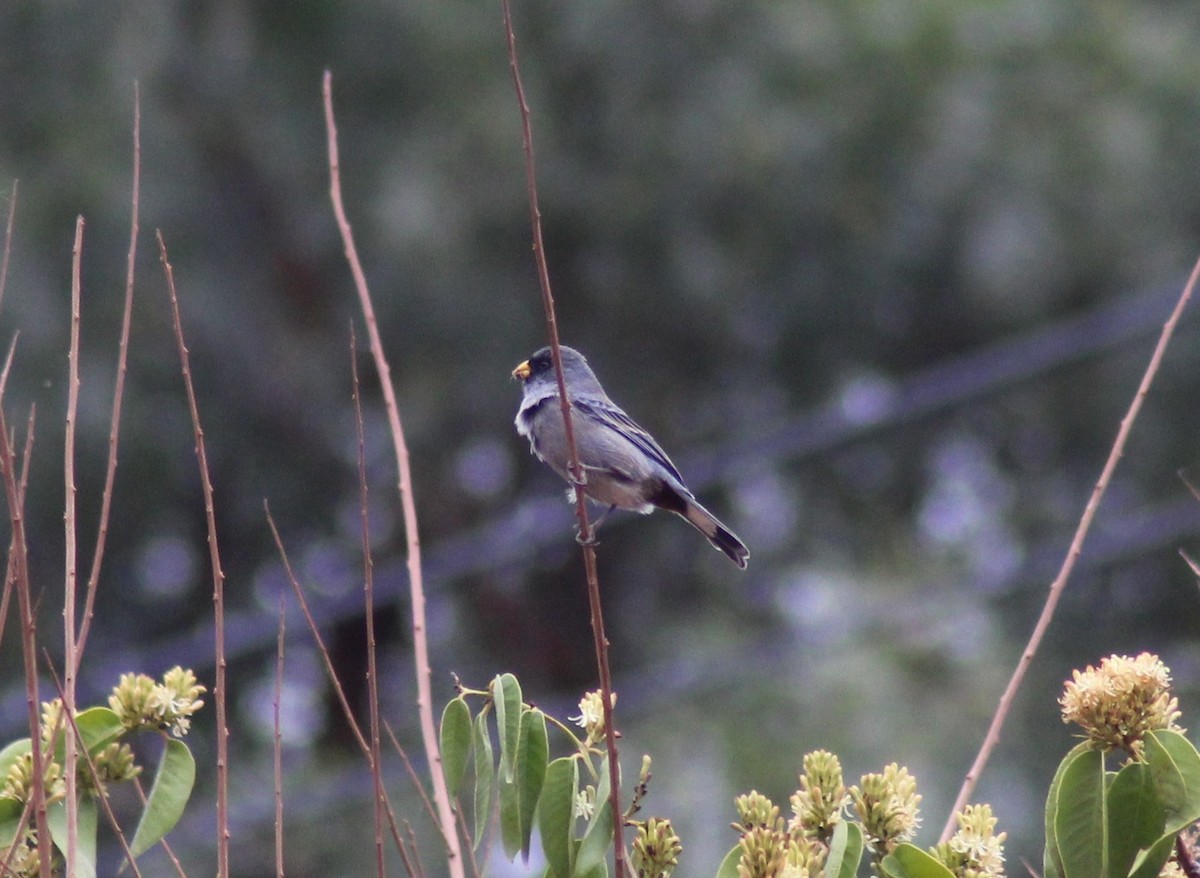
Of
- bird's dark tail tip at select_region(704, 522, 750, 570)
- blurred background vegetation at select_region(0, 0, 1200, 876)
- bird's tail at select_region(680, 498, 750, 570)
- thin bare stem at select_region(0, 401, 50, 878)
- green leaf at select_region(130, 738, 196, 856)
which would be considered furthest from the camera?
blurred background vegetation at select_region(0, 0, 1200, 876)

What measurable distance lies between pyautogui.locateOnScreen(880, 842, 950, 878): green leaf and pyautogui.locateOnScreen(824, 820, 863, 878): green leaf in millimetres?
52

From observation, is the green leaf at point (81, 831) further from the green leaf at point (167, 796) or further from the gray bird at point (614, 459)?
the gray bird at point (614, 459)

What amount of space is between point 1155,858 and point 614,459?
3.68 metres

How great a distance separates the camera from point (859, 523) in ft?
48.9

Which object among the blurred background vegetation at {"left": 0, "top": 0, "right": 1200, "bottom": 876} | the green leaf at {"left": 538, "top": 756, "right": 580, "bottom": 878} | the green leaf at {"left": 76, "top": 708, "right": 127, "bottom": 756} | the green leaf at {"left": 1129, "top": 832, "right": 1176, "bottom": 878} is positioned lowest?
the green leaf at {"left": 1129, "top": 832, "right": 1176, "bottom": 878}

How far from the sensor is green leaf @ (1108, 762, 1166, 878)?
2814 millimetres

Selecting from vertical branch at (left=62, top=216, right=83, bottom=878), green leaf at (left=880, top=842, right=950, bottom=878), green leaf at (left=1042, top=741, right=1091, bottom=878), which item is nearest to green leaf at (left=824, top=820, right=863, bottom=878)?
green leaf at (left=880, top=842, right=950, bottom=878)

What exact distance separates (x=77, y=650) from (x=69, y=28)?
11.8 m

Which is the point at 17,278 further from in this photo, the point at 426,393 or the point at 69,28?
the point at 426,393

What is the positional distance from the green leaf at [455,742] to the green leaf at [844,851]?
25.4 inches

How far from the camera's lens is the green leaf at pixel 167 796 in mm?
3031

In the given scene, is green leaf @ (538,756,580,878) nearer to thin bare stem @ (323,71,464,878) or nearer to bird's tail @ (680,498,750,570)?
thin bare stem @ (323,71,464,878)

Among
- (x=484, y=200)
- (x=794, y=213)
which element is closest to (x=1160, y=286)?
(x=794, y=213)

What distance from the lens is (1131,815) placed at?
2.83 m
